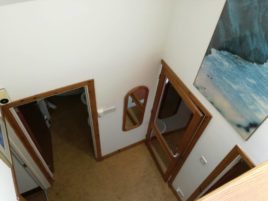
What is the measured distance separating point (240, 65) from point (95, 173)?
9.39ft

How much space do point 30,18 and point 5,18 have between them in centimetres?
17

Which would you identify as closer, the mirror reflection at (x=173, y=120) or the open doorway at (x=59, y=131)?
the open doorway at (x=59, y=131)

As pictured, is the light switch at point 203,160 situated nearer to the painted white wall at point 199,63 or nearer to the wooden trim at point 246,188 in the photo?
the painted white wall at point 199,63

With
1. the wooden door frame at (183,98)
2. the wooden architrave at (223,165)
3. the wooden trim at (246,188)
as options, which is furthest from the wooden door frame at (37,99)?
the wooden trim at (246,188)

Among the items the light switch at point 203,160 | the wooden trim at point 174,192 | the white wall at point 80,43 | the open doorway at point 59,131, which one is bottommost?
the wooden trim at point 174,192

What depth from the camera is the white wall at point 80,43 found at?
172 centimetres

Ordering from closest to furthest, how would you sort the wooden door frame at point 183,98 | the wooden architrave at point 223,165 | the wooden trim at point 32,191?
the wooden architrave at point 223,165
the wooden door frame at point 183,98
the wooden trim at point 32,191

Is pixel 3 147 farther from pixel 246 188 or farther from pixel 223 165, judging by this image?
pixel 223 165

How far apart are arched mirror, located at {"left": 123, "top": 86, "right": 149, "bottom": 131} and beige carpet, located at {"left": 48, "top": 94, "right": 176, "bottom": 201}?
26.8 inches

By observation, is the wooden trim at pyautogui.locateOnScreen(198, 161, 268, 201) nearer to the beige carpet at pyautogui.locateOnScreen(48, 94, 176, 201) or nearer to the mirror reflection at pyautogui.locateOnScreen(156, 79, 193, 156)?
the mirror reflection at pyautogui.locateOnScreen(156, 79, 193, 156)

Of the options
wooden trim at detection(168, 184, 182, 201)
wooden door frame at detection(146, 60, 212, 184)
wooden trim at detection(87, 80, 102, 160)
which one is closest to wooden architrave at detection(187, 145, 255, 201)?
wooden door frame at detection(146, 60, 212, 184)

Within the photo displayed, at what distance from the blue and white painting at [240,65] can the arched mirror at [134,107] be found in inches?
44.6

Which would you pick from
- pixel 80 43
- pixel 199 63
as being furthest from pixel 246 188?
pixel 80 43

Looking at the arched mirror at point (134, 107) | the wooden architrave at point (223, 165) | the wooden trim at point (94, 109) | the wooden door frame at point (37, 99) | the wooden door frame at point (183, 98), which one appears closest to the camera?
the wooden architrave at point (223, 165)
